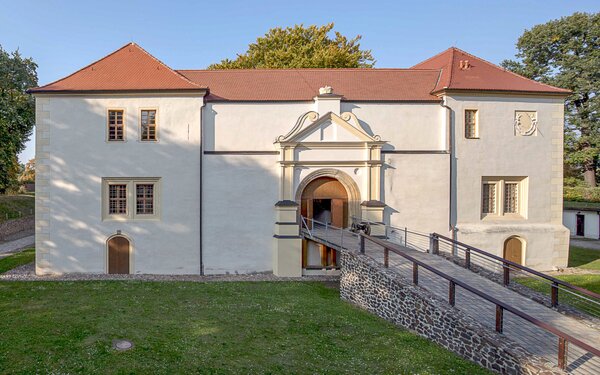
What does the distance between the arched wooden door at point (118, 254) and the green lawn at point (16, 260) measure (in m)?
5.07

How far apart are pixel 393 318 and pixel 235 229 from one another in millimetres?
8442

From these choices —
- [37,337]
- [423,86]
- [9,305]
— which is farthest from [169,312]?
[423,86]

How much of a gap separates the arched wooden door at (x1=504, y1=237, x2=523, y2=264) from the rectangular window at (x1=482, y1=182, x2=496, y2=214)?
1.62m

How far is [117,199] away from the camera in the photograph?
16.1 metres

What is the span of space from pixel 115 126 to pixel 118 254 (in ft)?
19.1

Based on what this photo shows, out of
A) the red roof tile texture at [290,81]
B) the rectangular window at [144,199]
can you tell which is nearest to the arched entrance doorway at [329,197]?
the red roof tile texture at [290,81]

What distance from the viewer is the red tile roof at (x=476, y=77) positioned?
55.8 feet

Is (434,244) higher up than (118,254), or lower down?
higher up

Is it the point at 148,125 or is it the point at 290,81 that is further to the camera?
the point at 290,81

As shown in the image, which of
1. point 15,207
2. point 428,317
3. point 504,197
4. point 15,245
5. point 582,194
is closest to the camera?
point 428,317

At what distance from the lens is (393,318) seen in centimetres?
1021

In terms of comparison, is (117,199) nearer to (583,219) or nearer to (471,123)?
(471,123)

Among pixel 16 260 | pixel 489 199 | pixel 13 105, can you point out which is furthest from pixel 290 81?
pixel 13 105

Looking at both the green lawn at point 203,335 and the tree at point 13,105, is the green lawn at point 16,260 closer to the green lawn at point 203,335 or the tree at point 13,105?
the green lawn at point 203,335
